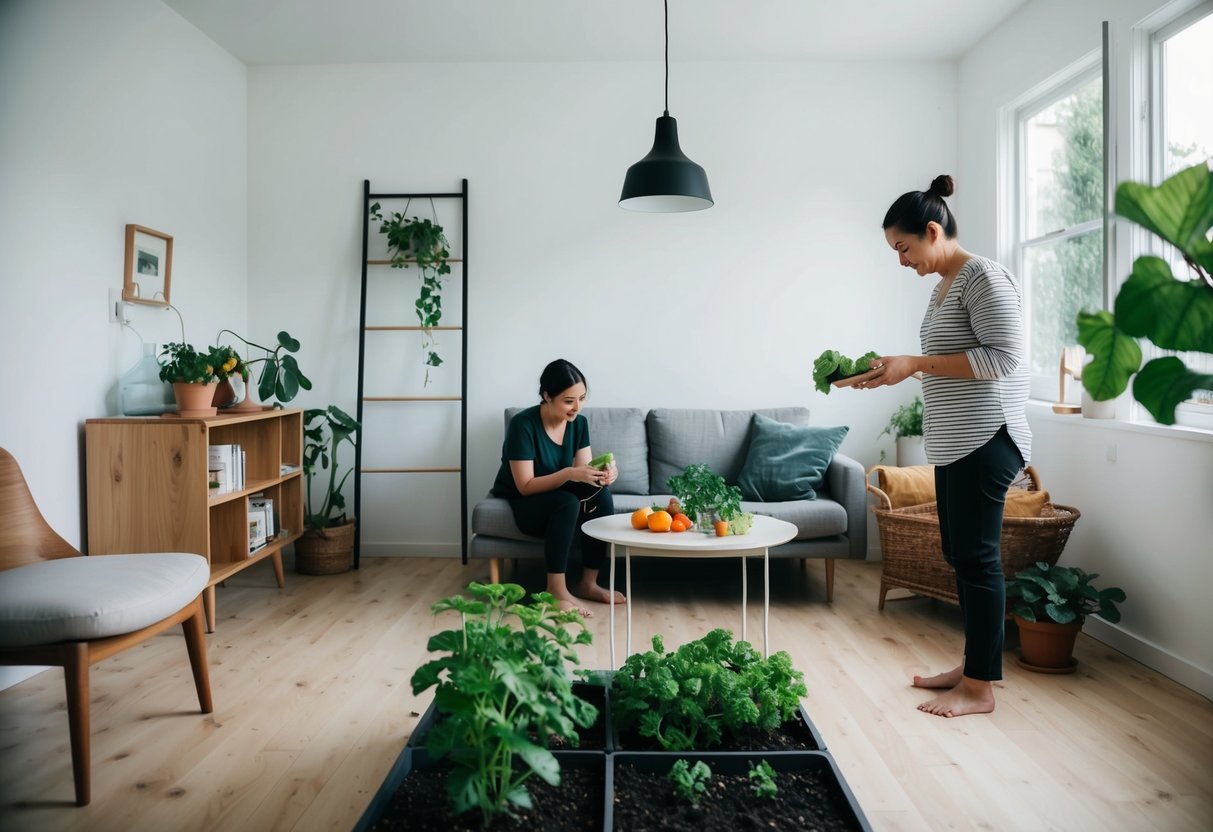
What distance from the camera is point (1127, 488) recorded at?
9.96 ft

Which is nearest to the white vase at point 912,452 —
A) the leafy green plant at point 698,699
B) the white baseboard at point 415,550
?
the white baseboard at point 415,550

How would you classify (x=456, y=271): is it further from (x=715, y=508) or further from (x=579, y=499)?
(x=715, y=508)

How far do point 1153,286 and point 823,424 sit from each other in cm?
337

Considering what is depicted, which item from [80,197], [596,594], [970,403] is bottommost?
[596,594]

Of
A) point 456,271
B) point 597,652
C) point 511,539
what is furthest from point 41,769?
point 456,271

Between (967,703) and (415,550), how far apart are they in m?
3.11

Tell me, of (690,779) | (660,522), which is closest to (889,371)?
(660,522)

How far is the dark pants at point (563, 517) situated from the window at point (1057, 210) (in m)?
2.21

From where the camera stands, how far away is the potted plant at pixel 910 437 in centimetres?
425

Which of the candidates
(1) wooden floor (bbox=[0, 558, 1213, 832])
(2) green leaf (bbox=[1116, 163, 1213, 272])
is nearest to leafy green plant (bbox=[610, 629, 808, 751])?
(1) wooden floor (bbox=[0, 558, 1213, 832])

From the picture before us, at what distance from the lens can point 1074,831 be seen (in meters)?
1.83

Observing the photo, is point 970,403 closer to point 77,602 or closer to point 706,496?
point 706,496

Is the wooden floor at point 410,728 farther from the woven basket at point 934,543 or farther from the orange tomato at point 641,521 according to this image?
the orange tomato at point 641,521

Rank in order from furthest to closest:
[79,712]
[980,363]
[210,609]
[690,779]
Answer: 1. [210,609]
2. [980,363]
3. [79,712]
4. [690,779]
